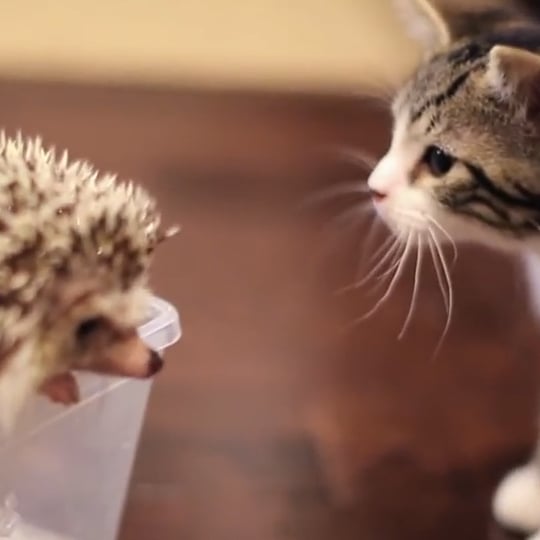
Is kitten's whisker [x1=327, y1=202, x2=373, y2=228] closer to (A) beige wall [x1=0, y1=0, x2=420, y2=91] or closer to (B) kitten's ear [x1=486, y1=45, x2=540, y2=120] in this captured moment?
(A) beige wall [x1=0, y1=0, x2=420, y2=91]

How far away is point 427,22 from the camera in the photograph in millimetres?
1173

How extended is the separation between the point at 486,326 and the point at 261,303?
28 centimetres

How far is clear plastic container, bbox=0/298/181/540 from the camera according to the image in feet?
3.10

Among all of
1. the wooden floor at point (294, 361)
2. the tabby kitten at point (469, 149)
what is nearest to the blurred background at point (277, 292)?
the wooden floor at point (294, 361)

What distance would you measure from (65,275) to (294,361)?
0.58 m

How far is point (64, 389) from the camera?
2.87ft

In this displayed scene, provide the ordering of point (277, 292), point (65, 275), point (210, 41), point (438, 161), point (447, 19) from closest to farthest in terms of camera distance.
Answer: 1. point (65, 275)
2. point (438, 161)
3. point (447, 19)
4. point (277, 292)
5. point (210, 41)

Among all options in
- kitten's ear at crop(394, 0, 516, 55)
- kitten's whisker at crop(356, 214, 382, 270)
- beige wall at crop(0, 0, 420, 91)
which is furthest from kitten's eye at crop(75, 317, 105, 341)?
beige wall at crop(0, 0, 420, 91)

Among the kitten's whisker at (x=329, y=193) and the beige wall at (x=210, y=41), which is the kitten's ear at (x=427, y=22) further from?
the beige wall at (x=210, y=41)

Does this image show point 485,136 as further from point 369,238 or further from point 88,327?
point 369,238

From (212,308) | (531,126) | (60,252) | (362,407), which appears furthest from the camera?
(212,308)

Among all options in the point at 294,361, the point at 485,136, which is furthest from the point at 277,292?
the point at 485,136

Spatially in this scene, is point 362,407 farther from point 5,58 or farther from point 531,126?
point 5,58

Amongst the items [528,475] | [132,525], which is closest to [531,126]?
[528,475]
